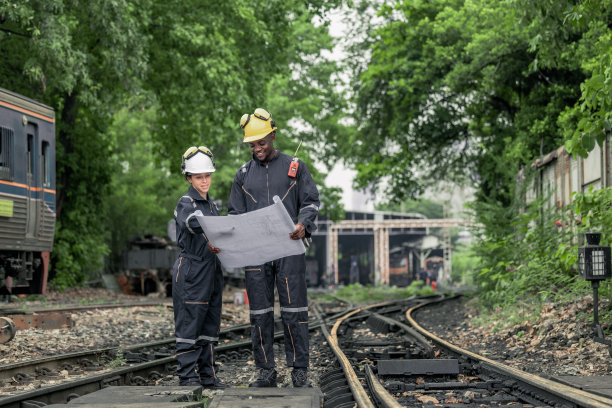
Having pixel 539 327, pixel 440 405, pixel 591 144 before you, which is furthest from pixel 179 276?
pixel 539 327

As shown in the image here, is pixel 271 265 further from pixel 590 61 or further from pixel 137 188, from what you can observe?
pixel 137 188

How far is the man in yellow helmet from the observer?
592cm

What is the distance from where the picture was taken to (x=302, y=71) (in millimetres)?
34562

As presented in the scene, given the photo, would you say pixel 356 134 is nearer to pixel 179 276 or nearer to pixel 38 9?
Result: pixel 38 9

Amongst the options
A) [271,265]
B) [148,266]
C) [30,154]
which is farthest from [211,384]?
[148,266]

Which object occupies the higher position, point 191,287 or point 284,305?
point 191,287

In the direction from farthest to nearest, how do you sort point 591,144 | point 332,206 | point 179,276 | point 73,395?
1. point 332,206
2. point 591,144
3. point 179,276
4. point 73,395

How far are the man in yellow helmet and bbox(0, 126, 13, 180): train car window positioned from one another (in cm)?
747

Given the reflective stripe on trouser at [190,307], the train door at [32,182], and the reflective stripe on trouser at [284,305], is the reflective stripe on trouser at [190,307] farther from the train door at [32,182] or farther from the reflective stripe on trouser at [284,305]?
the train door at [32,182]

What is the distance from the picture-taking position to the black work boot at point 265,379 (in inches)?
234

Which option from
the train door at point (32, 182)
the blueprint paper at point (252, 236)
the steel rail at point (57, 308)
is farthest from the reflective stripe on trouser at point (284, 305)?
the train door at point (32, 182)

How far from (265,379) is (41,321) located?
602cm

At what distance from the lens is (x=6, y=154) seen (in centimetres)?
1242

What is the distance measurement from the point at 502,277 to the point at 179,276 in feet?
30.2
